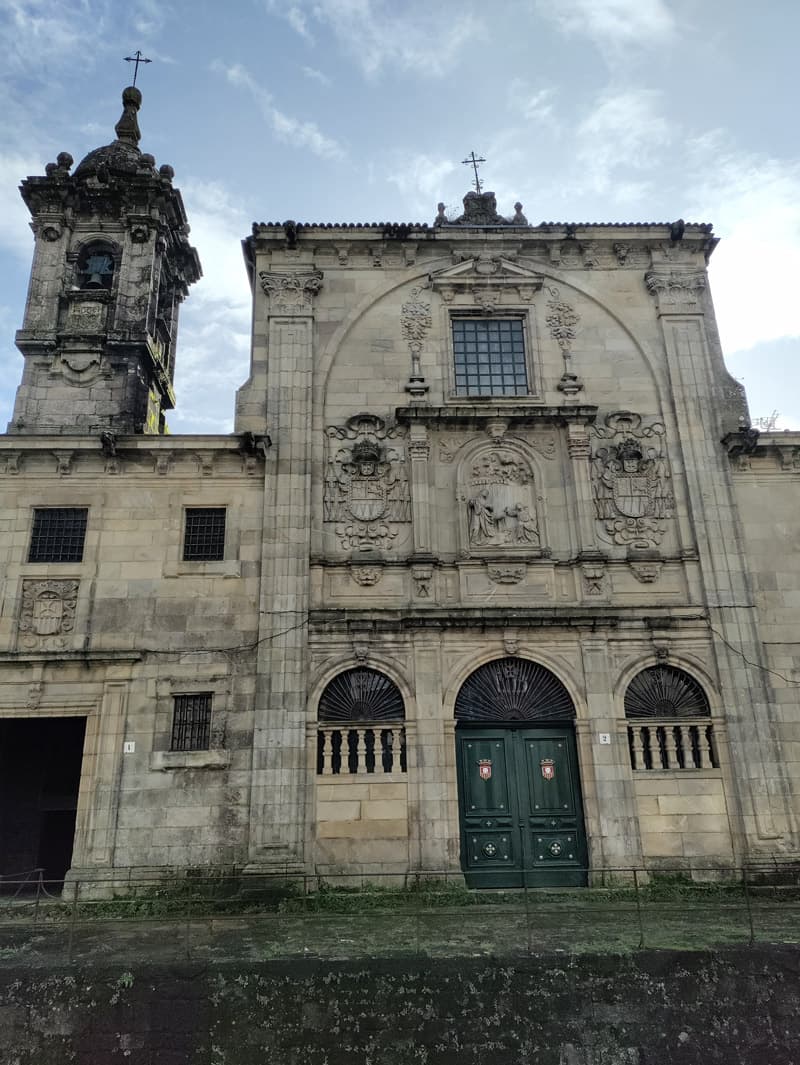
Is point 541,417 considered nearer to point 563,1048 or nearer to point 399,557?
point 399,557

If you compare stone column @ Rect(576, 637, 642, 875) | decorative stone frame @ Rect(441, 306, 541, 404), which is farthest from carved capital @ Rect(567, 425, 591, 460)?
stone column @ Rect(576, 637, 642, 875)

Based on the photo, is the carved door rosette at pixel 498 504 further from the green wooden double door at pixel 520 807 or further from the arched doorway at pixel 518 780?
the green wooden double door at pixel 520 807

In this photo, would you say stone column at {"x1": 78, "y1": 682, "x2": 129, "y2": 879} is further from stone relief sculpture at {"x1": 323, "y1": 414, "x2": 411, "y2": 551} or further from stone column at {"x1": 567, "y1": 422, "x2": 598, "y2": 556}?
stone column at {"x1": 567, "y1": 422, "x2": 598, "y2": 556}

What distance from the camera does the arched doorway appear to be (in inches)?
573

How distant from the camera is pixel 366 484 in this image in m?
16.9

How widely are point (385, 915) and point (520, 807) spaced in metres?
3.89

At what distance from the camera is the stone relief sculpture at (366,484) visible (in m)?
16.5

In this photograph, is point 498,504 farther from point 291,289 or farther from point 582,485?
point 291,289

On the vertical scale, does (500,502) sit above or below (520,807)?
above

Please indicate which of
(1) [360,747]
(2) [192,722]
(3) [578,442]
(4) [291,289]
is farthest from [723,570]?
(4) [291,289]

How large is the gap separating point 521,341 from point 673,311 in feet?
12.4

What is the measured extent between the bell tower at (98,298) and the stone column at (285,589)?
3.74 m

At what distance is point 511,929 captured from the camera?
34.9 feet

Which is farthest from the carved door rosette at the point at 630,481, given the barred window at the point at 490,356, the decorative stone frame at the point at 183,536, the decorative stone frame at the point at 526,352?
the decorative stone frame at the point at 183,536
